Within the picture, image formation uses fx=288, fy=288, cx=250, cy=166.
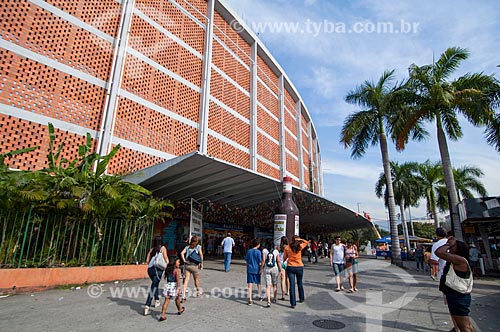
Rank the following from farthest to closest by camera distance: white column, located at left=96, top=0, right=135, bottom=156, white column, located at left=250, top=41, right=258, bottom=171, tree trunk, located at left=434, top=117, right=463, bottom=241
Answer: white column, located at left=250, top=41, right=258, bottom=171
tree trunk, located at left=434, top=117, right=463, bottom=241
white column, located at left=96, top=0, right=135, bottom=156

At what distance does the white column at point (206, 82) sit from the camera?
664 inches

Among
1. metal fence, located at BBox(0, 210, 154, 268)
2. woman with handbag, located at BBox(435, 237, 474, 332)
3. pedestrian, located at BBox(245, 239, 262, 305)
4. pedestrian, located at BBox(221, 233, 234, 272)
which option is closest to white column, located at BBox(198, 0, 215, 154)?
pedestrian, located at BBox(221, 233, 234, 272)

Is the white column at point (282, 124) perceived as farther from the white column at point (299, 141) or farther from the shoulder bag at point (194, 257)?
the shoulder bag at point (194, 257)

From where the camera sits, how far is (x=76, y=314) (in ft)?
17.8

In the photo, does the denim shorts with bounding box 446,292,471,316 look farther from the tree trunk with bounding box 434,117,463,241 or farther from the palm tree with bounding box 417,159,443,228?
the palm tree with bounding box 417,159,443,228

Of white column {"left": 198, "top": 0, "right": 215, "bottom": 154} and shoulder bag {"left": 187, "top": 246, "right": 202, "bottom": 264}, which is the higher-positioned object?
white column {"left": 198, "top": 0, "right": 215, "bottom": 154}

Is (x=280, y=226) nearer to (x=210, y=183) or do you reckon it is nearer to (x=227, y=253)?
(x=227, y=253)

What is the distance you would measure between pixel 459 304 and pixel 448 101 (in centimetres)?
1281

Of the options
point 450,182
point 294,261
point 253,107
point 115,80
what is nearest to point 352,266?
point 294,261

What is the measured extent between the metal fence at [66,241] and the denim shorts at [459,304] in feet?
28.6

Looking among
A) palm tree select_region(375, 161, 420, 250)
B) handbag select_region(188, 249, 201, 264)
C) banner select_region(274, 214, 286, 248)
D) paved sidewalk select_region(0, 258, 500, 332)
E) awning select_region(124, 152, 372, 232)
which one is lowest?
paved sidewalk select_region(0, 258, 500, 332)

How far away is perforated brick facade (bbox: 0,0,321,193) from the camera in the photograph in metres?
10.8

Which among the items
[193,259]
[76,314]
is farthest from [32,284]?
[193,259]

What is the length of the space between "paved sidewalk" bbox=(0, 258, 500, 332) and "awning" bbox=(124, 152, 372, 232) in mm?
4272
